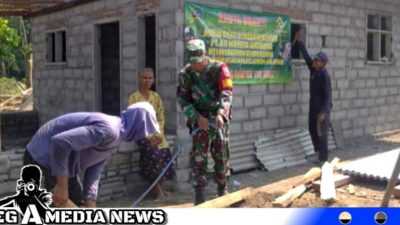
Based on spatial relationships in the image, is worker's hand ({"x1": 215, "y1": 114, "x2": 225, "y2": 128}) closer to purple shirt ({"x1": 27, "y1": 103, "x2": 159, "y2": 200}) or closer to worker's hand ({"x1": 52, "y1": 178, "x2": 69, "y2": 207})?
purple shirt ({"x1": 27, "y1": 103, "x2": 159, "y2": 200})

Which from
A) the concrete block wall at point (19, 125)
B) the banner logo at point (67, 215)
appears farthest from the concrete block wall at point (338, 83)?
the concrete block wall at point (19, 125)

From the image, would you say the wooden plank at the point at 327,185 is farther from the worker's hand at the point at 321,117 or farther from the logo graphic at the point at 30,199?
the logo graphic at the point at 30,199

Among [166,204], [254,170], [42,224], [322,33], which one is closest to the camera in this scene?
[42,224]

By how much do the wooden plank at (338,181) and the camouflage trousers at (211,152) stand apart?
1156 millimetres

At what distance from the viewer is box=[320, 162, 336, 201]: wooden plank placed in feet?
17.5

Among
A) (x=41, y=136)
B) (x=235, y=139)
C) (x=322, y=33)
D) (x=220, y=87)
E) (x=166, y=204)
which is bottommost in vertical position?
(x=166, y=204)

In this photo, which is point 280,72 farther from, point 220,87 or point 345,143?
point 220,87

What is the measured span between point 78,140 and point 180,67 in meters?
3.82

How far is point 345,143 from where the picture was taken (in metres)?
10.1

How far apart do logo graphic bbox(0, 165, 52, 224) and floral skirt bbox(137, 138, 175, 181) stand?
3107 millimetres

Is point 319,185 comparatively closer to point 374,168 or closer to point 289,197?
point 289,197

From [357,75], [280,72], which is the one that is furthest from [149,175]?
[357,75]

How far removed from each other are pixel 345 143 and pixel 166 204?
5188 millimetres

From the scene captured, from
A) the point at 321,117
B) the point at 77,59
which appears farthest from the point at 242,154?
the point at 77,59
